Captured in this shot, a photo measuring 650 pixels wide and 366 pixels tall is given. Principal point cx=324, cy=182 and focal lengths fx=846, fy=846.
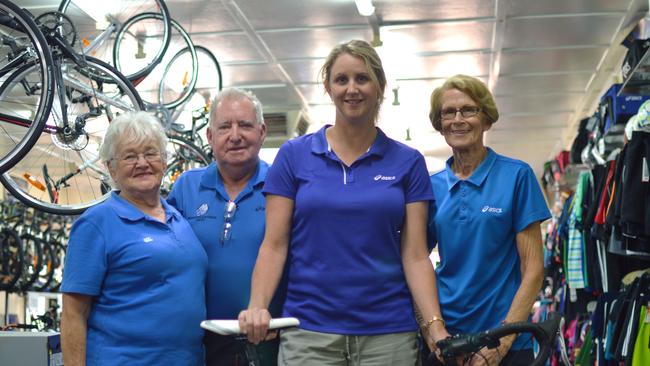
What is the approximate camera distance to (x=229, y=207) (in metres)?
3.04

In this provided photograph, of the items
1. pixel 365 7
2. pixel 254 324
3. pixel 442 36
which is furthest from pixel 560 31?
pixel 254 324

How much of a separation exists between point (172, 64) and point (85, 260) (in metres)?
5.42

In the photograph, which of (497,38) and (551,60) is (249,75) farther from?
(551,60)

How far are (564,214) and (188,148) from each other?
3357mm

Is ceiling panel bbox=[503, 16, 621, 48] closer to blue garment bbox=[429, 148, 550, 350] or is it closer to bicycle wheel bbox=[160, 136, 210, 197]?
bicycle wheel bbox=[160, 136, 210, 197]

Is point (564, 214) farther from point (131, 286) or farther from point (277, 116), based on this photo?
point (131, 286)

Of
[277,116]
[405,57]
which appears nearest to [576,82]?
[405,57]

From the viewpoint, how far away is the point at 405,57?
27.7 feet

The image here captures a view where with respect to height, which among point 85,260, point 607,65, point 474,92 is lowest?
point 85,260

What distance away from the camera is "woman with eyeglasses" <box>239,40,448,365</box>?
244cm

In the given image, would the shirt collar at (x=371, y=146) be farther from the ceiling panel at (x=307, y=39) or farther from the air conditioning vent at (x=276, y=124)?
the air conditioning vent at (x=276, y=124)

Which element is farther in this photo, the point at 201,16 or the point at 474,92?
the point at 201,16

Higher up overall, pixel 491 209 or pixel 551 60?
pixel 551 60

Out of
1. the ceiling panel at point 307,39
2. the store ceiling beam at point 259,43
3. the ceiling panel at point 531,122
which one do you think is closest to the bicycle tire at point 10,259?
the store ceiling beam at point 259,43
